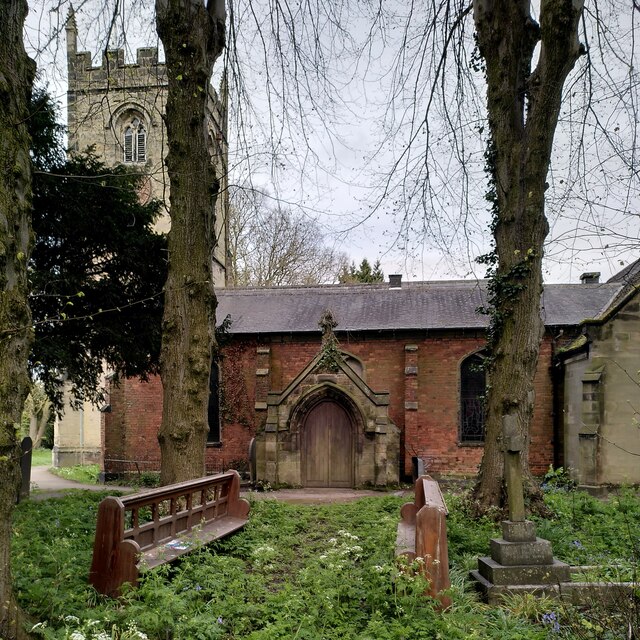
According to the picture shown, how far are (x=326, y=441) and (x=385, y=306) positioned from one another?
6.31 metres

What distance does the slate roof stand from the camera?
805 inches

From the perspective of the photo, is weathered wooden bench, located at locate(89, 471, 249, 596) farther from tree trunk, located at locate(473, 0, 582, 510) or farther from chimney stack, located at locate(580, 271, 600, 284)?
chimney stack, located at locate(580, 271, 600, 284)

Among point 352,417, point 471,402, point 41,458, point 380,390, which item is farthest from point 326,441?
point 41,458

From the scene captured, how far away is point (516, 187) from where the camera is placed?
9.40 meters

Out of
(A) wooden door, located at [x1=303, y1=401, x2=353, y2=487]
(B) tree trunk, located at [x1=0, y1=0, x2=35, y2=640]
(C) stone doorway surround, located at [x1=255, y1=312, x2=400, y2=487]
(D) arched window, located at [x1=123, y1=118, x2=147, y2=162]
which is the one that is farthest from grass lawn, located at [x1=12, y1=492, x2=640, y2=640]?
(D) arched window, located at [x1=123, y1=118, x2=147, y2=162]

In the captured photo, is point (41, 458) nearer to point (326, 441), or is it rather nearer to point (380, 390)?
point (380, 390)

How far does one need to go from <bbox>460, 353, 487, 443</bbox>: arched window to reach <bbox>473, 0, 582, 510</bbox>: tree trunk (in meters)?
10.9

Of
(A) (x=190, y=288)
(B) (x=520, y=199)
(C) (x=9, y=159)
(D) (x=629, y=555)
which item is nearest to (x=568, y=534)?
(D) (x=629, y=555)

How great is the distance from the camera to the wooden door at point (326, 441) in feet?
58.3

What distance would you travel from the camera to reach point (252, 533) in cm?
802

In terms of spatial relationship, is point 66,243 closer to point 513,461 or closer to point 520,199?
point 520,199

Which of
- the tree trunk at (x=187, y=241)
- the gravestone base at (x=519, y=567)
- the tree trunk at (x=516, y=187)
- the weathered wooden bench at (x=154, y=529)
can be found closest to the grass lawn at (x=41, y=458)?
the tree trunk at (x=187, y=241)

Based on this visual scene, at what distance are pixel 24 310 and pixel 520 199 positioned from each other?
7639 millimetres

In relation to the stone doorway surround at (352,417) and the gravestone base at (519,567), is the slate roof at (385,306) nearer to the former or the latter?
the stone doorway surround at (352,417)
